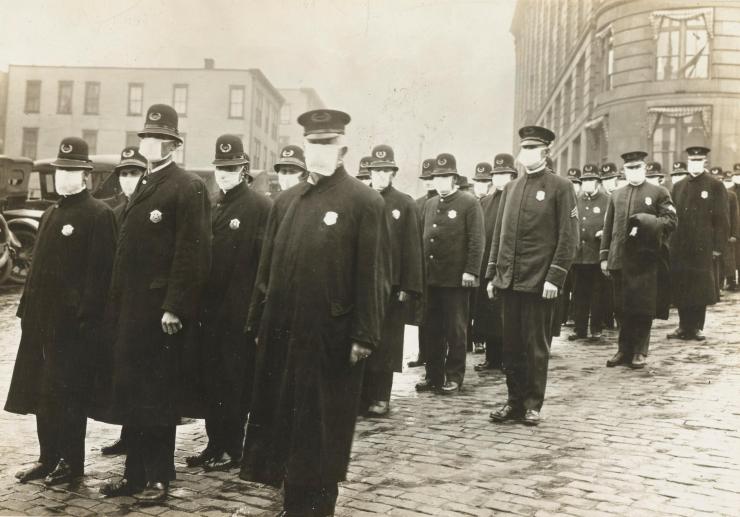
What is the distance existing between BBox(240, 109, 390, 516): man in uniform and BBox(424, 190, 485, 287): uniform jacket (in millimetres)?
3749

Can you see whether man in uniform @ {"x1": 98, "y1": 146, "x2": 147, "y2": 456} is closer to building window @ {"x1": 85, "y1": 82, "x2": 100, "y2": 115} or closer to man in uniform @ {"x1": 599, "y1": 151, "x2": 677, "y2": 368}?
man in uniform @ {"x1": 599, "y1": 151, "x2": 677, "y2": 368}

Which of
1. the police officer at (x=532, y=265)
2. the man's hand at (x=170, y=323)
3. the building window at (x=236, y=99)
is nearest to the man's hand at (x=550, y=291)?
the police officer at (x=532, y=265)

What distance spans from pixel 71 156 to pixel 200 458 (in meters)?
2.37

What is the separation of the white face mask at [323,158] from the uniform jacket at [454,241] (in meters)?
3.85

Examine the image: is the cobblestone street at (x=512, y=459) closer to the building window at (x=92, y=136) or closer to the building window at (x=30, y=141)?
the building window at (x=92, y=136)

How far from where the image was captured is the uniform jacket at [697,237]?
10.3 meters

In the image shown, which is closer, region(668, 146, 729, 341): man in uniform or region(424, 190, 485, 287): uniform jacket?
region(424, 190, 485, 287): uniform jacket

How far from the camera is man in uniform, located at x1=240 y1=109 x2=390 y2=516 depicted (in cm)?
409

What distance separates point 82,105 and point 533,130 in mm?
46880

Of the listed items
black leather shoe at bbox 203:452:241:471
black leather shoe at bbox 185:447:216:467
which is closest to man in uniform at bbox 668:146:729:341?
black leather shoe at bbox 203:452:241:471

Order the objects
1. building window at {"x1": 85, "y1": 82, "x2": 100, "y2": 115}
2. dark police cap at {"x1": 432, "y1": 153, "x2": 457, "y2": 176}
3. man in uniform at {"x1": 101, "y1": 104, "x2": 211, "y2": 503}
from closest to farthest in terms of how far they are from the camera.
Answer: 1. man in uniform at {"x1": 101, "y1": 104, "x2": 211, "y2": 503}
2. dark police cap at {"x1": 432, "y1": 153, "x2": 457, "y2": 176}
3. building window at {"x1": 85, "y1": 82, "x2": 100, "y2": 115}

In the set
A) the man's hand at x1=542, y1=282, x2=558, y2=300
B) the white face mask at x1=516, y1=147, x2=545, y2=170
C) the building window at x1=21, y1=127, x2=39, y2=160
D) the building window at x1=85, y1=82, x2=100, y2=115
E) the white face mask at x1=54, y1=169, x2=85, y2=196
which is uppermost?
the building window at x1=85, y1=82, x2=100, y2=115

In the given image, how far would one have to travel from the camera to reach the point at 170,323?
461 centimetres

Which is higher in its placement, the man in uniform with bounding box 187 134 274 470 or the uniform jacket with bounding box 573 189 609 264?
the uniform jacket with bounding box 573 189 609 264
